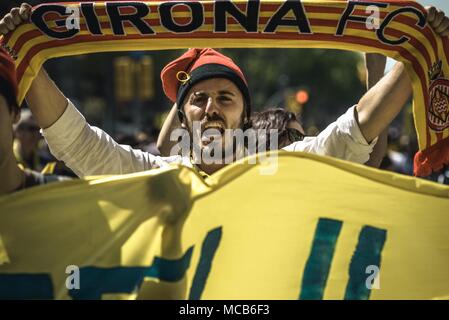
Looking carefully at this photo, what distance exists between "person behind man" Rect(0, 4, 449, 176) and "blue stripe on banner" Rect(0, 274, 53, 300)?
1023mm

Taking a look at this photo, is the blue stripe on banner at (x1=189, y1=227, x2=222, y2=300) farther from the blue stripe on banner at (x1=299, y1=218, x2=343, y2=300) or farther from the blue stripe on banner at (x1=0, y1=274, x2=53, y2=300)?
the blue stripe on banner at (x1=0, y1=274, x2=53, y2=300)

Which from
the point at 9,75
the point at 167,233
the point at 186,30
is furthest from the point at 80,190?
the point at 186,30

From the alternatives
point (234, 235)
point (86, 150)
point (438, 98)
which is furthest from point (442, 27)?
point (86, 150)

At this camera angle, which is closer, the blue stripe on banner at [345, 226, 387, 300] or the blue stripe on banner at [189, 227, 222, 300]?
the blue stripe on banner at [189, 227, 222, 300]

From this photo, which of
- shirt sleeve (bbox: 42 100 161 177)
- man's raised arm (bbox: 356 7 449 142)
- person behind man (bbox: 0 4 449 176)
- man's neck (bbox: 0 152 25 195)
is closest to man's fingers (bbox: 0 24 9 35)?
person behind man (bbox: 0 4 449 176)

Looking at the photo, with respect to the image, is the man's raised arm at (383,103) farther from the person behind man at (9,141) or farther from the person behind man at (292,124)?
the person behind man at (9,141)

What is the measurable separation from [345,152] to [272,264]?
2.99 ft

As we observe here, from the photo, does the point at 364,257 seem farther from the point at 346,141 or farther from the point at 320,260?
the point at 346,141

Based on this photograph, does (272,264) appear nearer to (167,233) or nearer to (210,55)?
(167,233)

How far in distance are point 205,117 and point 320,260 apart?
1.04 m

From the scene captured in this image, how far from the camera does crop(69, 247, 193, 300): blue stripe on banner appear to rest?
93.9 inches

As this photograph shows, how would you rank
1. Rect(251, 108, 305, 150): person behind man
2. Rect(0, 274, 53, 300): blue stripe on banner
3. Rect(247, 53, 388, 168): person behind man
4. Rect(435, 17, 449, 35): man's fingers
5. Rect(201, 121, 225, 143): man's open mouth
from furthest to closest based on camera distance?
Rect(251, 108, 305, 150): person behind man < Rect(247, 53, 388, 168): person behind man < Rect(201, 121, 225, 143): man's open mouth < Rect(435, 17, 449, 35): man's fingers < Rect(0, 274, 53, 300): blue stripe on banner

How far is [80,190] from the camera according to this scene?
2.45 m

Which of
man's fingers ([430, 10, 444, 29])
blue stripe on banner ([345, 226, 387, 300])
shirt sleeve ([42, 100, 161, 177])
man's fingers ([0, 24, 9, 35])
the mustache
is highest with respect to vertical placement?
man's fingers ([430, 10, 444, 29])
